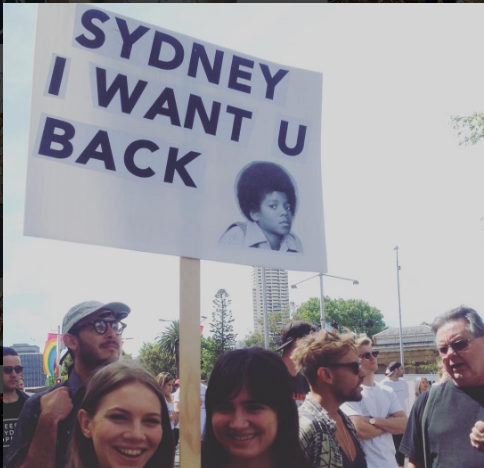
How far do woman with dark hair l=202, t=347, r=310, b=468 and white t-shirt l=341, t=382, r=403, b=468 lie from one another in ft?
3.08

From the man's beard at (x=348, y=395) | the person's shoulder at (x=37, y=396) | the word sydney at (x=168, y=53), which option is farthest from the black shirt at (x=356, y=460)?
the word sydney at (x=168, y=53)

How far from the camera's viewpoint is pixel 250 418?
227 centimetres

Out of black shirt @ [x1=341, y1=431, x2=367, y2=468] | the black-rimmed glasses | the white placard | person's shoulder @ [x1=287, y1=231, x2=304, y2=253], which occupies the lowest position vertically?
black shirt @ [x1=341, y1=431, x2=367, y2=468]

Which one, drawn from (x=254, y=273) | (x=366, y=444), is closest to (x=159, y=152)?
(x=254, y=273)

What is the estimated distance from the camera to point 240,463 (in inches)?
88.9

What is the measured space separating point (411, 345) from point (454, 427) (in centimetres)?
86

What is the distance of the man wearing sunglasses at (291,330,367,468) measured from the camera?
254 centimetres

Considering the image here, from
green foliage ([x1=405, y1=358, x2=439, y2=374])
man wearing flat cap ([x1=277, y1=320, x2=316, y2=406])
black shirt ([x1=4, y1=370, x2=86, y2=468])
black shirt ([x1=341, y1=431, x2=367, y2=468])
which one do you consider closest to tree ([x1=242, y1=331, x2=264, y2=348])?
man wearing flat cap ([x1=277, y1=320, x2=316, y2=406])

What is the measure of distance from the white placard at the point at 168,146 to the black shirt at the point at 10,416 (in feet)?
2.60

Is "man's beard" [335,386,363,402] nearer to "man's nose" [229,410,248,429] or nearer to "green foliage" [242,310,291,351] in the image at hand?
"green foliage" [242,310,291,351]

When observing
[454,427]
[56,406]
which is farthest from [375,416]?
[56,406]

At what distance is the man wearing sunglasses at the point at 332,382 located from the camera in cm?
254

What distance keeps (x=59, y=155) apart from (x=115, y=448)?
1071mm

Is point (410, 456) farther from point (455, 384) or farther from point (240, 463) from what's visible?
point (240, 463)
